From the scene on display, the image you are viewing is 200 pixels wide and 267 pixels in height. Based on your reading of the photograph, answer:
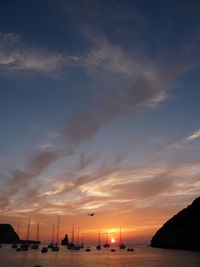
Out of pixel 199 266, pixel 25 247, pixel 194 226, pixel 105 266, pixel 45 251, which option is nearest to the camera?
pixel 199 266

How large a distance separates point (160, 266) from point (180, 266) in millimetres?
7039

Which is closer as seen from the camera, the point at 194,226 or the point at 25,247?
the point at 25,247

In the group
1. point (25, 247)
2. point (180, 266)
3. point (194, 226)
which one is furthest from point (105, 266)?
point (194, 226)

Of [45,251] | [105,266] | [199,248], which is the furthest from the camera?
[199,248]

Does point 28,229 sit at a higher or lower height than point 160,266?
higher

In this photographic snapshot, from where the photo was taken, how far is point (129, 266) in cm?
9238

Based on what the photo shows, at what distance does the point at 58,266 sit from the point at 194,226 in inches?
5733

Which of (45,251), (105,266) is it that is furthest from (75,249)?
(105,266)

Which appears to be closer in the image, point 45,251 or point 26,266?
point 26,266

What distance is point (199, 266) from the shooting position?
284 feet

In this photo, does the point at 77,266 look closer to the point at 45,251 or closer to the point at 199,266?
the point at 199,266

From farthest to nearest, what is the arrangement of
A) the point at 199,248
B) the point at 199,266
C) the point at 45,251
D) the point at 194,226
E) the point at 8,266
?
the point at 194,226 → the point at 199,248 → the point at 45,251 → the point at 199,266 → the point at 8,266

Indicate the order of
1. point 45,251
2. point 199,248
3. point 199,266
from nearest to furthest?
point 199,266 < point 45,251 < point 199,248

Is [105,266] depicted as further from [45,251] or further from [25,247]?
[25,247]
